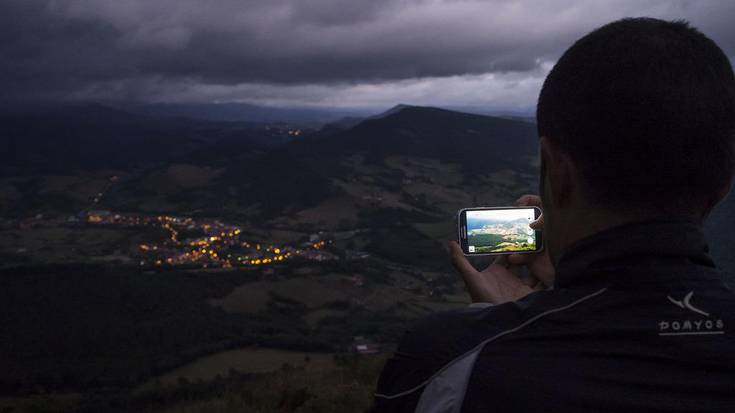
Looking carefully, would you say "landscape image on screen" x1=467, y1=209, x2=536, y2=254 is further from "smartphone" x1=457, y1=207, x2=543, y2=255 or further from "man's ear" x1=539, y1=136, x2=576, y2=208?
"man's ear" x1=539, y1=136, x2=576, y2=208

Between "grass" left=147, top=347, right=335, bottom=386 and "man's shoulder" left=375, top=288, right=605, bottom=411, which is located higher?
"man's shoulder" left=375, top=288, right=605, bottom=411

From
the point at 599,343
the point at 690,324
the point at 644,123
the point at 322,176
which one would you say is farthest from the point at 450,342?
the point at 322,176

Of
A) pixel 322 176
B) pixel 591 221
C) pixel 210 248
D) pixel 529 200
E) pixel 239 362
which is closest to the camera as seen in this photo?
pixel 591 221

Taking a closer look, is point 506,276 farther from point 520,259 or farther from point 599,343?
point 599,343

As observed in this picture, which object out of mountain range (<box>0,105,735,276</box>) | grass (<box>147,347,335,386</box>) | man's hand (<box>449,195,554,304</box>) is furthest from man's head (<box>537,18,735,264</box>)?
mountain range (<box>0,105,735,276</box>)

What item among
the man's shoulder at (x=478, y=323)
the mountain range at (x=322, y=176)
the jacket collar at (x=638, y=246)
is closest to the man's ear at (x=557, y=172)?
the jacket collar at (x=638, y=246)
